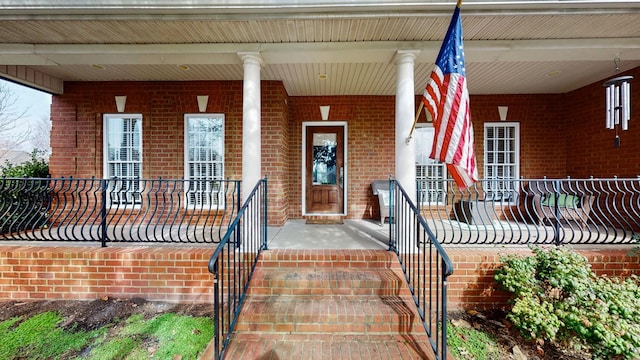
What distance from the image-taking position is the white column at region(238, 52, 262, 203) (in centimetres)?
365

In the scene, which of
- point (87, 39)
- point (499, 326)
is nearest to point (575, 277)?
point (499, 326)

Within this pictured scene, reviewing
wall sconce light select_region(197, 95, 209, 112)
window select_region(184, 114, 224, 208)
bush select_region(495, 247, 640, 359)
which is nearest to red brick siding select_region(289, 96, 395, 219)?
window select_region(184, 114, 224, 208)

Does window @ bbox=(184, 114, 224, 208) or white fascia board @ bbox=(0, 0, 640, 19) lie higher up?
white fascia board @ bbox=(0, 0, 640, 19)

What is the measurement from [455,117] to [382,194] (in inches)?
116

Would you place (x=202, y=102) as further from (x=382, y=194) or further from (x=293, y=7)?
(x=382, y=194)

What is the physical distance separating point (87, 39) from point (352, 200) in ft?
17.2

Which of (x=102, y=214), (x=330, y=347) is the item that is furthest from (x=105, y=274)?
(x=330, y=347)

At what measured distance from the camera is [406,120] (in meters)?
3.61

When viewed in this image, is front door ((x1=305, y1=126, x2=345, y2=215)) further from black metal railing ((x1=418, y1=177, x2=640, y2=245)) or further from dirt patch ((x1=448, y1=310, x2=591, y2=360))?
dirt patch ((x1=448, y1=310, x2=591, y2=360))

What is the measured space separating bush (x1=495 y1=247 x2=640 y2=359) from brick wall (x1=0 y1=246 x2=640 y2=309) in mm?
292

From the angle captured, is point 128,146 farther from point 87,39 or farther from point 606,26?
point 606,26

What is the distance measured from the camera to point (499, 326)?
3.01 metres

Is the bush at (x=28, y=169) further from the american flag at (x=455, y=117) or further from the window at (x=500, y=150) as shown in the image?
the window at (x=500, y=150)

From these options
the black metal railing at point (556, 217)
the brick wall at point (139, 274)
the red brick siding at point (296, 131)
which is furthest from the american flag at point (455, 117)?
the red brick siding at point (296, 131)
